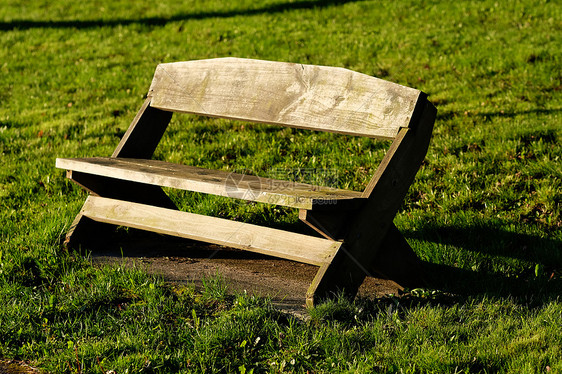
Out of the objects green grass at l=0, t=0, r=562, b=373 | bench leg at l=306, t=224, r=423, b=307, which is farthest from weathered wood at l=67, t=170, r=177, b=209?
bench leg at l=306, t=224, r=423, b=307

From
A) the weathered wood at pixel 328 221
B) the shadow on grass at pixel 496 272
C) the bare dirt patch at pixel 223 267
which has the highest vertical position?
Answer: the weathered wood at pixel 328 221

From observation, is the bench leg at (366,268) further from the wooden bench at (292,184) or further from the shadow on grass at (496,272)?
the shadow on grass at (496,272)

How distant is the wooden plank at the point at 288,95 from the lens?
152 inches

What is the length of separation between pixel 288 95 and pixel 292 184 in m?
0.72

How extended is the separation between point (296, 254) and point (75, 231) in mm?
1802

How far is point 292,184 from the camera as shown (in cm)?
387

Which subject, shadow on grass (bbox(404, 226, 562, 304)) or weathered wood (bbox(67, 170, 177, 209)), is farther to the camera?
weathered wood (bbox(67, 170, 177, 209))

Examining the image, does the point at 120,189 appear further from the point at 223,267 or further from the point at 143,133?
the point at 223,267

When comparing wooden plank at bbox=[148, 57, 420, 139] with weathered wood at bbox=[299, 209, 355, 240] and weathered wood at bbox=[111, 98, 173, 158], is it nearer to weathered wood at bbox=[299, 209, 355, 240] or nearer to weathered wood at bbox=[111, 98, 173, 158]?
weathered wood at bbox=[111, 98, 173, 158]

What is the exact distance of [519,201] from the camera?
5160 millimetres

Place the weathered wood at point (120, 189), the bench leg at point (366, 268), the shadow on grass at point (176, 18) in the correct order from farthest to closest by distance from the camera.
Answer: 1. the shadow on grass at point (176, 18)
2. the weathered wood at point (120, 189)
3. the bench leg at point (366, 268)

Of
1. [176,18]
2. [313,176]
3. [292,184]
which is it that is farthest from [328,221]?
[176,18]

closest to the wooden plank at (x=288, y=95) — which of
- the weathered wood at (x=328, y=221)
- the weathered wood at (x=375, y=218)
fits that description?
the weathered wood at (x=375, y=218)

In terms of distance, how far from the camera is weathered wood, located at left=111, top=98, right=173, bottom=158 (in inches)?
185
